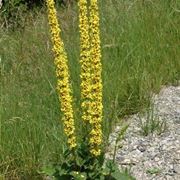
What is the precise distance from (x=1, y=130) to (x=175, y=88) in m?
1.81

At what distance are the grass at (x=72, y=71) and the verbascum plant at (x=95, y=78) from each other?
0.85 meters

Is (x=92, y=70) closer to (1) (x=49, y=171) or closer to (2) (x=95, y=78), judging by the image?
(2) (x=95, y=78)

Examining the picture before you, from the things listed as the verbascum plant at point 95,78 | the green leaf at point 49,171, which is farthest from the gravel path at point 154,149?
the verbascum plant at point 95,78

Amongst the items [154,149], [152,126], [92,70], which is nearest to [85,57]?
[92,70]

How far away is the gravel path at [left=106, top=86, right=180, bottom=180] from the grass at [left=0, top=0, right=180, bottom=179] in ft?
0.57

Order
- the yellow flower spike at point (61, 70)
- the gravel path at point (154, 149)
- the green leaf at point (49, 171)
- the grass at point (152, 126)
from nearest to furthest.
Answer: the yellow flower spike at point (61, 70)
the green leaf at point (49, 171)
the gravel path at point (154, 149)
the grass at point (152, 126)

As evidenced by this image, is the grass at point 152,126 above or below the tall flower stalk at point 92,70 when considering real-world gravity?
below

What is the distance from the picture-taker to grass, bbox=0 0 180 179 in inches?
155

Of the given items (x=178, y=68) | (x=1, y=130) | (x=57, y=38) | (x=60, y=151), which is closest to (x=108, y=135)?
(x=60, y=151)

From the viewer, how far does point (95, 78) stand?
290 cm

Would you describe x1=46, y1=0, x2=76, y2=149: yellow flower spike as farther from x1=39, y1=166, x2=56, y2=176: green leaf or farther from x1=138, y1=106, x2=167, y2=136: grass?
x1=138, y1=106, x2=167, y2=136: grass

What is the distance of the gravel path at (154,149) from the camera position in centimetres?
389

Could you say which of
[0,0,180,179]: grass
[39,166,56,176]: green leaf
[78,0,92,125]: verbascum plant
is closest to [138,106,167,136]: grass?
[0,0,180,179]: grass

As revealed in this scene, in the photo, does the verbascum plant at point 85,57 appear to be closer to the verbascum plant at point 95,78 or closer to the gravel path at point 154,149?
the verbascum plant at point 95,78
